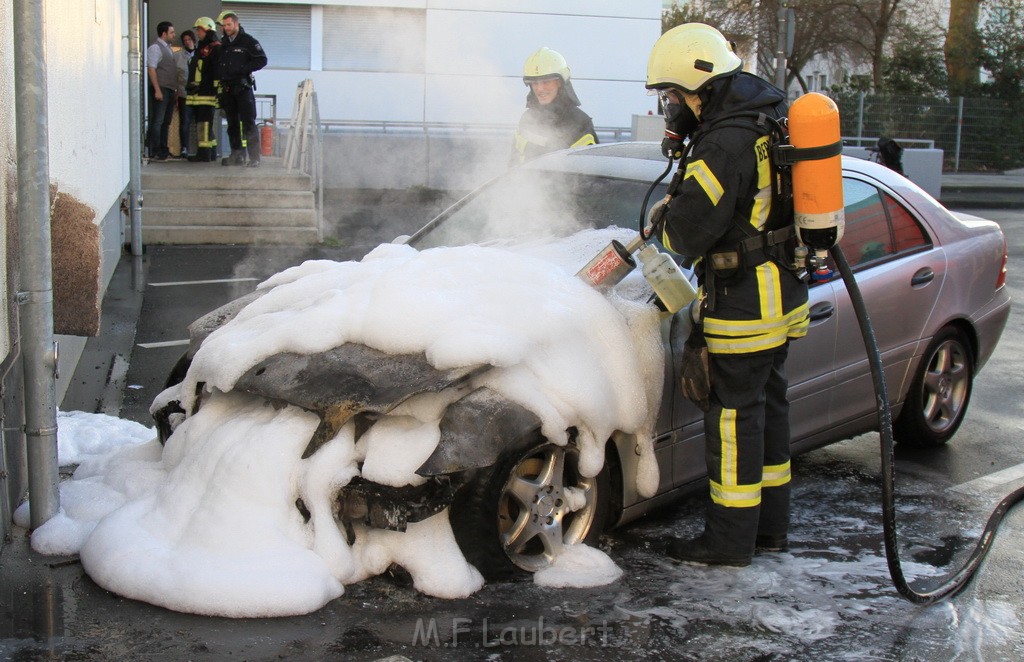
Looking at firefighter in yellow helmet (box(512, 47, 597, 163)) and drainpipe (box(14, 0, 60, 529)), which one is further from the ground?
firefighter in yellow helmet (box(512, 47, 597, 163))

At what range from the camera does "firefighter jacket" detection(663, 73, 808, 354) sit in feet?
13.1

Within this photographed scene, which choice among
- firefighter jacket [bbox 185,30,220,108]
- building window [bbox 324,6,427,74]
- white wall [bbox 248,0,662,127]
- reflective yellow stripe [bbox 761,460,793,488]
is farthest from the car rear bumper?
building window [bbox 324,6,427,74]

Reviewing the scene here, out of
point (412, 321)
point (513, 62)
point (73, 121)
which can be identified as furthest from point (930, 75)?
point (412, 321)

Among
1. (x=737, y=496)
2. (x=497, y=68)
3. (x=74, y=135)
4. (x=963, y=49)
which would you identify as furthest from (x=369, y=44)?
(x=737, y=496)

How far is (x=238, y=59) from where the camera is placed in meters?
14.1

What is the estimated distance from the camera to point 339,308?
416 cm

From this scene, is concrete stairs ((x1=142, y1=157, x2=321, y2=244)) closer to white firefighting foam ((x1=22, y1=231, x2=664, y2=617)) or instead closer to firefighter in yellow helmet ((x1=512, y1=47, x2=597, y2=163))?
firefighter in yellow helmet ((x1=512, y1=47, x2=597, y2=163))

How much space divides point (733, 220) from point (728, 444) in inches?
32.3

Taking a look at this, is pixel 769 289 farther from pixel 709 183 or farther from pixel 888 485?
pixel 888 485

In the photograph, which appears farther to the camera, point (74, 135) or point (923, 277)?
point (74, 135)

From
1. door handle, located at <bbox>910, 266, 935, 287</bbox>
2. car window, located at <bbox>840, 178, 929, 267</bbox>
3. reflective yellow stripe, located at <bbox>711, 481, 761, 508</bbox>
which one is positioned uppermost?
car window, located at <bbox>840, 178, 929, 267</bbox>

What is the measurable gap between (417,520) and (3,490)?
163cm

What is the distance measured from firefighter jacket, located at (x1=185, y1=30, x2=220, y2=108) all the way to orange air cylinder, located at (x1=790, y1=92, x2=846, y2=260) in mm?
11817

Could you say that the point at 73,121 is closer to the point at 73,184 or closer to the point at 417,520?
the point at 73,184
